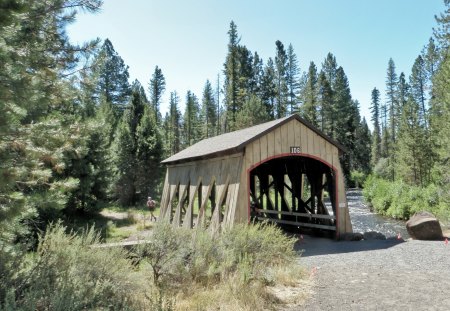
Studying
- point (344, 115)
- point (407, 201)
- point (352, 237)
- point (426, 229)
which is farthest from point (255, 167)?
point (344, 115)

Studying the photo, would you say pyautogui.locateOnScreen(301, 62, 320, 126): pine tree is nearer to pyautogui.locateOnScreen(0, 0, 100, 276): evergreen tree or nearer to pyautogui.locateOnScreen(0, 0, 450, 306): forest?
pyautogui.locateOnScreen(0, 0, 450, 306): forest

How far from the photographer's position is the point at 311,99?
52.0m

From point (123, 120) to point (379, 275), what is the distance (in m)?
29.2

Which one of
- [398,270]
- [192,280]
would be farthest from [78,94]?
[398,270]

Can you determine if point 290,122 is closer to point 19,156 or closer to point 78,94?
point 78,94

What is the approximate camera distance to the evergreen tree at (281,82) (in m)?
53.4

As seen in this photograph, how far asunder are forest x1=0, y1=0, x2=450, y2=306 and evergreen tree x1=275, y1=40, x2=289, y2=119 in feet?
0.48

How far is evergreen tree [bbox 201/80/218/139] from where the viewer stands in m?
66.9

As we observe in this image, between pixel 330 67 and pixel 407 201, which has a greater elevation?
pixel 330 67

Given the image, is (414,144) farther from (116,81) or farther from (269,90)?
(116,81)

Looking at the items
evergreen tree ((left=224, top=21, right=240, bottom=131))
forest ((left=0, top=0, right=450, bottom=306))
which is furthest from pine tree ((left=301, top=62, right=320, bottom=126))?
evergreen tree ((left=224, top=21, right=240, bottom=131))

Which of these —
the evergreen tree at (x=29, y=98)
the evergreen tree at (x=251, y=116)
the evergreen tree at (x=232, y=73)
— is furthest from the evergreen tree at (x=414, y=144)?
the evergreen tree at (x=29, y=98)

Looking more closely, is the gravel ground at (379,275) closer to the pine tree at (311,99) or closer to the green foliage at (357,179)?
the pine tree at (311,99)

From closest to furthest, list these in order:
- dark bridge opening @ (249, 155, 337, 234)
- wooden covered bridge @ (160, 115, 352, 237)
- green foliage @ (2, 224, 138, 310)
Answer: green foliage @ (2, 224, 138, 310)
wooden covered bridge @ (160, 115, 352, 237)
dark bridge opening @ (249, 155, 337, 234)
